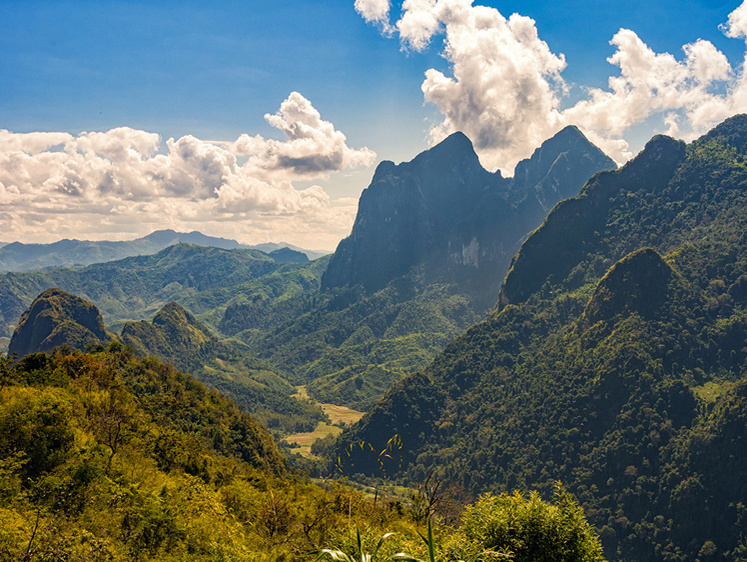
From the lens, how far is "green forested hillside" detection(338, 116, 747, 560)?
99.2m

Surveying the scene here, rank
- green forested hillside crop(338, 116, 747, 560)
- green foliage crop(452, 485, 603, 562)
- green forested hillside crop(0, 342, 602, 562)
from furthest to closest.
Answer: green forested hillside crop(338, 116, 747, 560)
green foliage crop(452, 485, 603, 562)
green forested hillside crop(0, 342, 602, 562)

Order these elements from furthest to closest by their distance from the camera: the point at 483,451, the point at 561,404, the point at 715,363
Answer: the point at 483,451
the point at 561,404
the point at 715,363

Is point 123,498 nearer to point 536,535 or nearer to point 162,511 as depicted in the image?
point 162,511

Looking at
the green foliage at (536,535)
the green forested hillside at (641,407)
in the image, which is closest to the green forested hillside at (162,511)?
the green foliage at (536,535)

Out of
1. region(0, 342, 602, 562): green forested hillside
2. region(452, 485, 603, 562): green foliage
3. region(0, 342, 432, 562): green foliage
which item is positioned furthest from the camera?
region(452, 485, 603, 562): green foliage

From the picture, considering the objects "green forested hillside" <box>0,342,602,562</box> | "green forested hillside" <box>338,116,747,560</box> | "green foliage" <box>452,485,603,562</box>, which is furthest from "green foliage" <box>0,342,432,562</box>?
"green forested hillside" <box>338,116,747,560</box>

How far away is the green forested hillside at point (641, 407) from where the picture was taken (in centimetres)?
9925

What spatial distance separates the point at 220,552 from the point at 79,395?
136 ft

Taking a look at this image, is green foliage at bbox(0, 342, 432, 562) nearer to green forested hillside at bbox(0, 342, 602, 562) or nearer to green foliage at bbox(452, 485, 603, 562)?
green forested hillside at bbox(0, 342, 602, 562)

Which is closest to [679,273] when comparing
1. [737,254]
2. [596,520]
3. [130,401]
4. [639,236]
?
[737,254]

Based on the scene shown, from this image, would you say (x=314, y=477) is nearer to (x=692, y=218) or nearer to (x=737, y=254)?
(x=737, y=254)

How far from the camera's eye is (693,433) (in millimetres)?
108188

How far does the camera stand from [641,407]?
400 feet

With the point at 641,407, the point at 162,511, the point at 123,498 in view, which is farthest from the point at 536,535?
the point at 641,407
